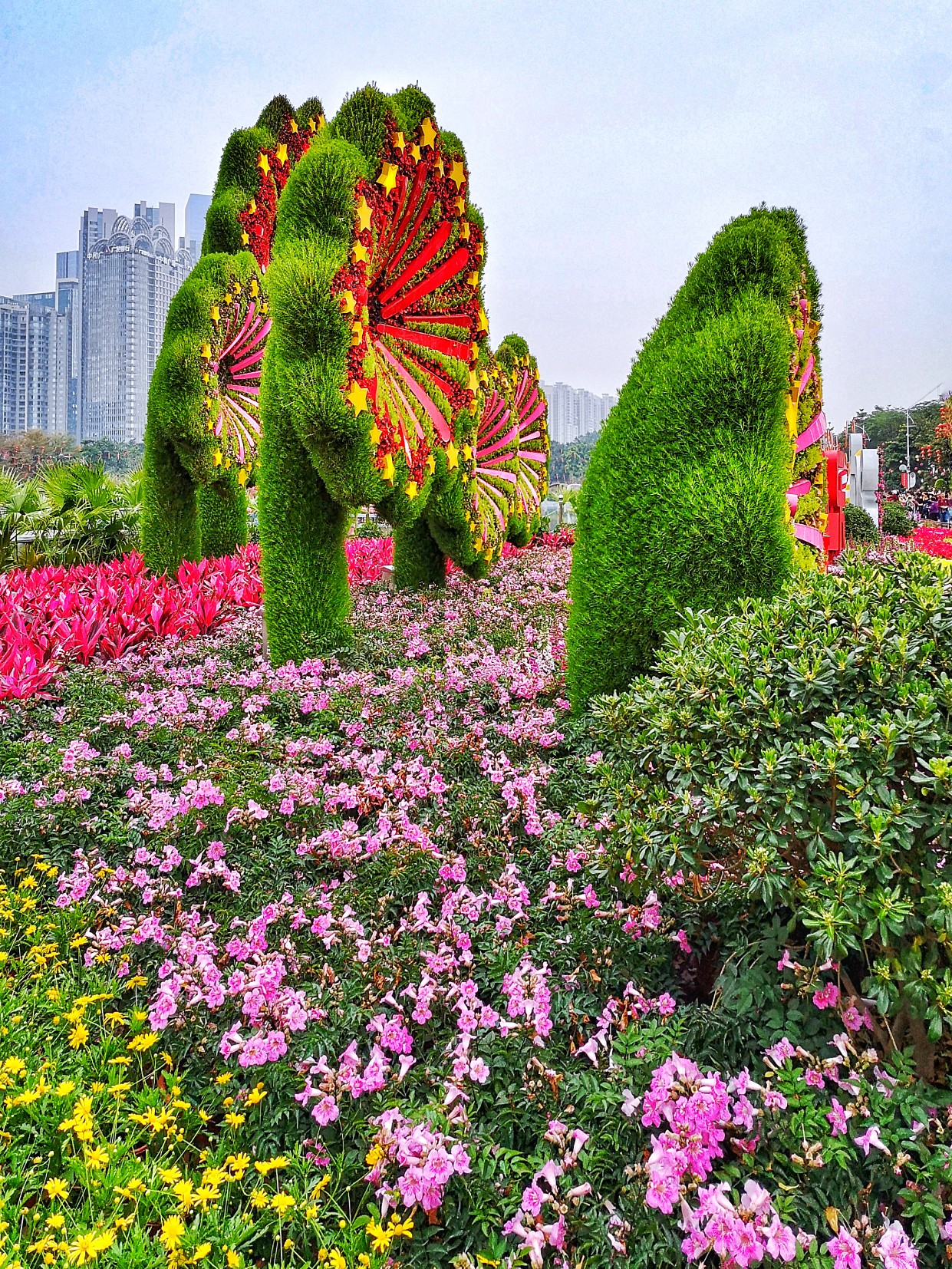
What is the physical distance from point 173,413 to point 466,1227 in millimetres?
6299

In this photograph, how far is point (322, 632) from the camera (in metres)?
4.80

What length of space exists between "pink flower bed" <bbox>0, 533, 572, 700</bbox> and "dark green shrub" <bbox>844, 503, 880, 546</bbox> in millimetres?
10859

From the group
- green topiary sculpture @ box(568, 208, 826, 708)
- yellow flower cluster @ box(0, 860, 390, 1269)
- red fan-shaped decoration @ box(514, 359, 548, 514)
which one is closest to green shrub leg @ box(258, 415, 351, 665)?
green topiary sculpture @ box(568, 208, 826, 708)

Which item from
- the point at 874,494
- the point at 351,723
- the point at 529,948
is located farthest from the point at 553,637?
the point at 874,494

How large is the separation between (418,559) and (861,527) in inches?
446

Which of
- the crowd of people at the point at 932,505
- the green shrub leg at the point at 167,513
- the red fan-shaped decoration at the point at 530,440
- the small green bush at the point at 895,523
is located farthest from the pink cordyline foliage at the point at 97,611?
the crowd of people at the point at 932,505

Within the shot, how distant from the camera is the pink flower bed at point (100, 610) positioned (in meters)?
4.51

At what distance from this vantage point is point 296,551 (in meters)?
4.70

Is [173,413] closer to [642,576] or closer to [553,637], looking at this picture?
[553,637]

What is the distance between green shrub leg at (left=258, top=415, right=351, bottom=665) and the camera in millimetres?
4602

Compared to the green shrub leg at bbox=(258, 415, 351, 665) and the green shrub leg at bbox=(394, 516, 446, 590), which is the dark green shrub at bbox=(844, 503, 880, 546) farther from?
the green shrub leg at bbox=(258, 415, 351, 665)

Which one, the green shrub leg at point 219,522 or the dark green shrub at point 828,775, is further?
the green shrub leg at point 219,522

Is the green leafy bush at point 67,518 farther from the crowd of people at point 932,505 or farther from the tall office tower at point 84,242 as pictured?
the tall office tower at point 84,242

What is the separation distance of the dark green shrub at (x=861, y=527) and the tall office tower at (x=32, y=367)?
43068mm
